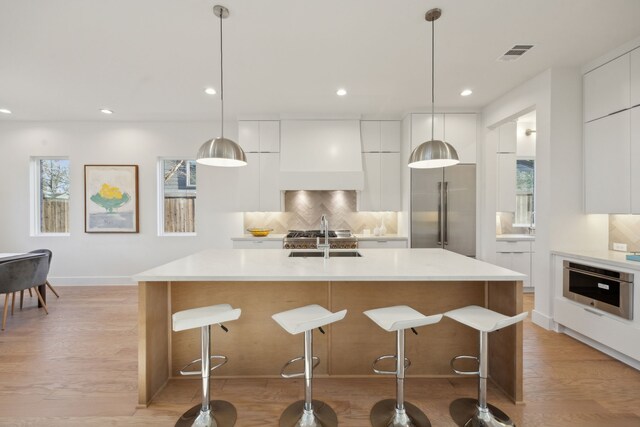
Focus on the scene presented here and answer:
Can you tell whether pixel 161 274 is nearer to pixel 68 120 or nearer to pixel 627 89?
pixel 627 89

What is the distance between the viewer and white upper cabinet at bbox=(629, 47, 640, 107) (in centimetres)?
268

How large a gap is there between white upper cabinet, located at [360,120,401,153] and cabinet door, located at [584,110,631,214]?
235 centimetres

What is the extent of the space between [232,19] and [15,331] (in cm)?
393

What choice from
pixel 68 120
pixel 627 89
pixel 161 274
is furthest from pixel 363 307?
pixel 68 120

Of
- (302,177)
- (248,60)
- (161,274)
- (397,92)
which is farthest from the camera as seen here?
(302,177)

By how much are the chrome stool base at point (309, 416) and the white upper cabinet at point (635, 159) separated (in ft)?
10.6

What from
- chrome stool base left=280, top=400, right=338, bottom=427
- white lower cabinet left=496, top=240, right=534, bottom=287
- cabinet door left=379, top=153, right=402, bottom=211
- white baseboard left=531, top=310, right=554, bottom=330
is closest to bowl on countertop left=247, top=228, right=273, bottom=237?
cabinet door left=379, top=153, right=402, bottom=211

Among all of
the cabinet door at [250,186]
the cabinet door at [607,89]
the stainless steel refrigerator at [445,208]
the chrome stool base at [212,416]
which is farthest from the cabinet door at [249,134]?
the cabinet door at [607,89]

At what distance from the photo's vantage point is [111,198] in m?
5.03

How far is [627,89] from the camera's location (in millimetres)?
2771

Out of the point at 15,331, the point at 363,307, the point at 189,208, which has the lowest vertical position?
the point at 15,331

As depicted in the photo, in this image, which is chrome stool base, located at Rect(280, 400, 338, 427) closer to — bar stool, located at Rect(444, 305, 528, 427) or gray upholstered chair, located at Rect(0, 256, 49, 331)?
bar stool, located at Rect(444, 305, 528, 427)

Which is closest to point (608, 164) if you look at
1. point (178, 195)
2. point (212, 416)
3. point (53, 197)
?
point (212, 416)

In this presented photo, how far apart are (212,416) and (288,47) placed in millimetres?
2982
